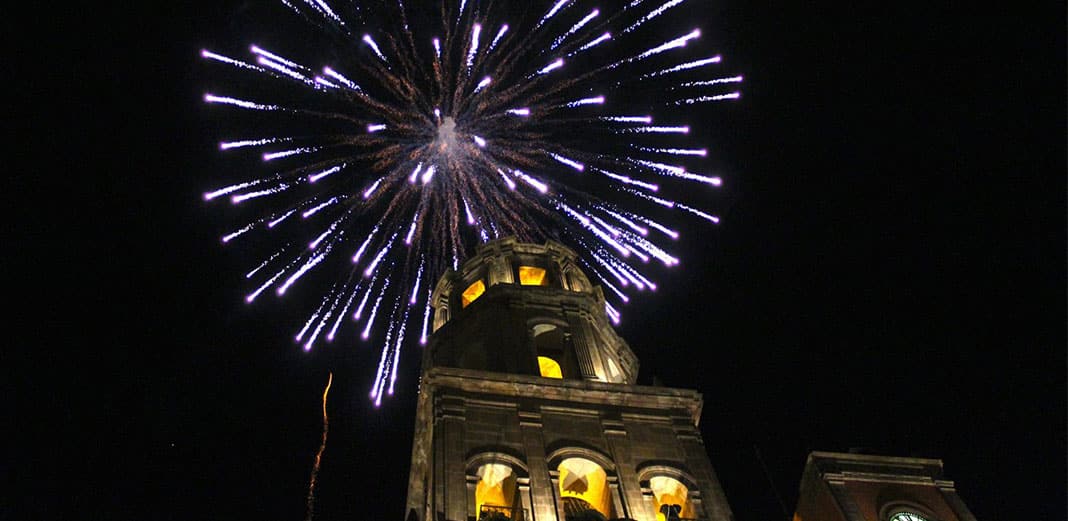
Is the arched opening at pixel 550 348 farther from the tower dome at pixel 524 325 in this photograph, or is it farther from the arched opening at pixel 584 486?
the arched opening at pixel 584 486

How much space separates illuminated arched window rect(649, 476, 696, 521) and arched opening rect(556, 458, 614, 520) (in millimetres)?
1464

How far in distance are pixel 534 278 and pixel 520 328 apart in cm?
747

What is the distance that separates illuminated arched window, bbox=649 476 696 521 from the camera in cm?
2500

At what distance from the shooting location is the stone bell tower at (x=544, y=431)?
957 inches

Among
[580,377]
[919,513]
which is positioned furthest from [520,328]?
[919,513]

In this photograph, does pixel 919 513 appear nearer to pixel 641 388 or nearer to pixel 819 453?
pixel 819 453

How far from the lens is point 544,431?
26375mm

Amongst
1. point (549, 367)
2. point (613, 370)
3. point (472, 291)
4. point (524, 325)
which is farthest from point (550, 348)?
point (472, 291)

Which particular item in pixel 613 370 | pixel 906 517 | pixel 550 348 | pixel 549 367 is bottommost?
pixel 906 517

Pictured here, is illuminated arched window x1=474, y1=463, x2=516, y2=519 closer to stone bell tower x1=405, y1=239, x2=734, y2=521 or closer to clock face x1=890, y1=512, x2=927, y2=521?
stone bell tower x1=405, y1=239, x2=734, y2=521

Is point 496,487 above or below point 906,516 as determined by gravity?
above

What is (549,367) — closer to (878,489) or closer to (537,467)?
(537,467)

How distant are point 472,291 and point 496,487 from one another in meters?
15.0

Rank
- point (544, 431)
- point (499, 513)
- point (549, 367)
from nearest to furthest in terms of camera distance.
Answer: point (499, 513), point (544, 431), point (549, 367)
